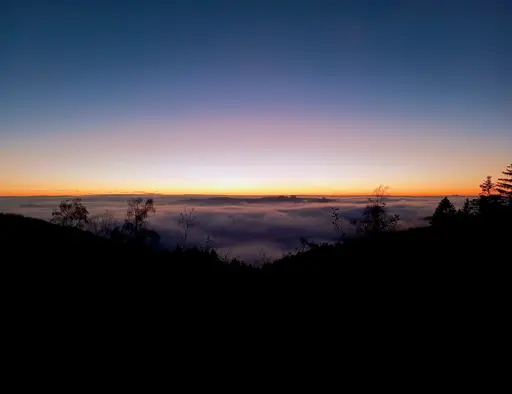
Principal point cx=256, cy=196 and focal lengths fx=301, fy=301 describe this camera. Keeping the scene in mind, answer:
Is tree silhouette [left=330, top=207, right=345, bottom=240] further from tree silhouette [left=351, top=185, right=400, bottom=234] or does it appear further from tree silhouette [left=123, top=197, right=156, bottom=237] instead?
tree silhouette [left=123, top=197, right=156, bottom=237]

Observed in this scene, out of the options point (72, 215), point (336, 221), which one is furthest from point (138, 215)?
point (336, 221)

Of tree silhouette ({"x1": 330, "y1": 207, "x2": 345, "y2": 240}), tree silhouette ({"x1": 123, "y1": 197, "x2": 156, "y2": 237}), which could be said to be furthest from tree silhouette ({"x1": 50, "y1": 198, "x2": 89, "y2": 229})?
tree silhouette ({"x1": 330, "y1": 207, "x2": 345, "y2": 240})

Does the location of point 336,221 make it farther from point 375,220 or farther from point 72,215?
point 72,215

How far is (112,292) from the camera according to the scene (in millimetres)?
8734

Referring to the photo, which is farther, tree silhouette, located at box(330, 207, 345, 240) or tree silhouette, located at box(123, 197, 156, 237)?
tree silhouette, located at box(123, 197, 156, 237)

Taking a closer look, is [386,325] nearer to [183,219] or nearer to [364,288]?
[364,288]

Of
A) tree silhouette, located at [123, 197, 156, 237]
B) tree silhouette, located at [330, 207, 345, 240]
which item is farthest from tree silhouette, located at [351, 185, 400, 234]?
tree silhouette, located at [123, 197, 156, 237]

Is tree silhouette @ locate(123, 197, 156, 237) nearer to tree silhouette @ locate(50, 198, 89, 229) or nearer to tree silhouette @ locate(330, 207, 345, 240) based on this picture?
tree silhouette @ locate(50, 198, 89, 229)

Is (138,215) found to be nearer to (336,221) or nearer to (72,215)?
(72,215)

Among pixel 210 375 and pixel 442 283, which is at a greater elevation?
pixel 442 283

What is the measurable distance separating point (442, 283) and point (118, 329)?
30.2 feet

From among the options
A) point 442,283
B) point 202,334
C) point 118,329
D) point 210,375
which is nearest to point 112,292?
point 118,329

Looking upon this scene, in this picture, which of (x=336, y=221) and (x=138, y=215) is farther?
(x=138, y=215)

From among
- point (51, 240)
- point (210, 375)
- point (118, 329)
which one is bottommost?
point (210, 375)
